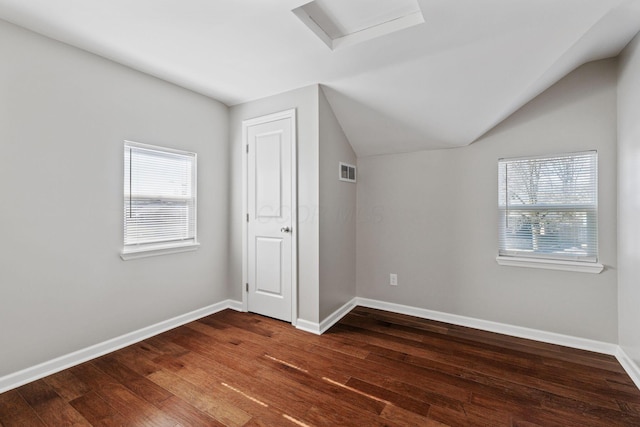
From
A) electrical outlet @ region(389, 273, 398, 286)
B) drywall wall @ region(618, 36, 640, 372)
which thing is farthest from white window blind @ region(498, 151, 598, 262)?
electrical outlet @ region(389, 273, 398, 286)

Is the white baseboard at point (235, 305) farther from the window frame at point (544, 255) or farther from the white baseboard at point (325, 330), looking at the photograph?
the window frame at point (544, 255)

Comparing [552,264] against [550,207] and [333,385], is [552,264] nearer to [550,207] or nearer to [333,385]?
[550,207]

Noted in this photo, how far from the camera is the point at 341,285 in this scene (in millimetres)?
3217

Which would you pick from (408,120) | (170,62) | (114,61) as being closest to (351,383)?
(408,120)

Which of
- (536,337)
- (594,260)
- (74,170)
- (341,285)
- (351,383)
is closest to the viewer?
(351,383)

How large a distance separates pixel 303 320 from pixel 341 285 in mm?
619

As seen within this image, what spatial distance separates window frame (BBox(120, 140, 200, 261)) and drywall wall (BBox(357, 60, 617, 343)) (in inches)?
75.6

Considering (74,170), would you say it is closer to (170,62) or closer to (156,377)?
(170,62)

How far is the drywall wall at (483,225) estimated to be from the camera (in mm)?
2344

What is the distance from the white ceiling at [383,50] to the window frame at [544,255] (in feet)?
1.92

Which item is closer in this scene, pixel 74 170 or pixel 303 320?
pixel 74 170

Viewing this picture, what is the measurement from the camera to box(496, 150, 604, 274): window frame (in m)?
2.37

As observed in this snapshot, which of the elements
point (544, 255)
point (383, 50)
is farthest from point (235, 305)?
point (544, 255)

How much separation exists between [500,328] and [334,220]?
1943 mm
